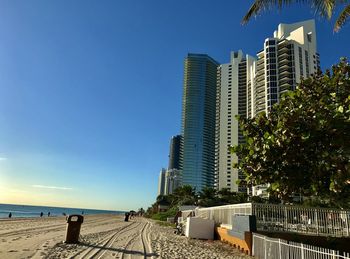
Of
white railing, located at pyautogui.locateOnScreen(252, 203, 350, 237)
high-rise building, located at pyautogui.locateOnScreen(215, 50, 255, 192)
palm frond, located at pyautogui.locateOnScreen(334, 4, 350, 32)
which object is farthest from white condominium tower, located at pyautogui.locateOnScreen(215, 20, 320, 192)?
palm frond, located at pyautogui.locateOnScreen(334, 4, 350, 32)

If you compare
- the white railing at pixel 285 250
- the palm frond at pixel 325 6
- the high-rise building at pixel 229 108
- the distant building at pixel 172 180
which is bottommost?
the white railing at pixel 285 250

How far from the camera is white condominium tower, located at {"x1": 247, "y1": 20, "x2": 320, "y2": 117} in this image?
3858 inches

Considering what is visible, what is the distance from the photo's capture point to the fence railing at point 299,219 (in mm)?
15227

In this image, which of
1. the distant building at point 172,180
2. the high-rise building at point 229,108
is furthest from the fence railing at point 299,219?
the distant building at point 172,180

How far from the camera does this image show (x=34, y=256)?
34.7 feet

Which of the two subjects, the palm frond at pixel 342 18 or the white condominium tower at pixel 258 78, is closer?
the palm frond at pixel 342 18

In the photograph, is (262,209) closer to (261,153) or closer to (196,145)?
(261,153)

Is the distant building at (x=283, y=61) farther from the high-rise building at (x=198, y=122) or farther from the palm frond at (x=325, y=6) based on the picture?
the palm frond at (x=325, y=6)

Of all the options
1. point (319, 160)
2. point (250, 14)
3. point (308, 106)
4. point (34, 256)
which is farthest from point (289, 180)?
point (34, 256)

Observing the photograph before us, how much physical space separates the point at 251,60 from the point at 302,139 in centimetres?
11405

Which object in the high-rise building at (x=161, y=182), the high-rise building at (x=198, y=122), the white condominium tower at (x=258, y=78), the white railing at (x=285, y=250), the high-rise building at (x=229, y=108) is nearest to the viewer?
the white railing at (x=285, y=250)

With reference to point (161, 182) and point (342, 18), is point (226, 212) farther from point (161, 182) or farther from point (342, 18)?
point (161, 182)

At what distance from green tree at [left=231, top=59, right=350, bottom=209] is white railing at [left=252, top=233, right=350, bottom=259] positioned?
4.22 feet

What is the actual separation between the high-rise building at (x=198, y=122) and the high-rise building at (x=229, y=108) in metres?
22.6
